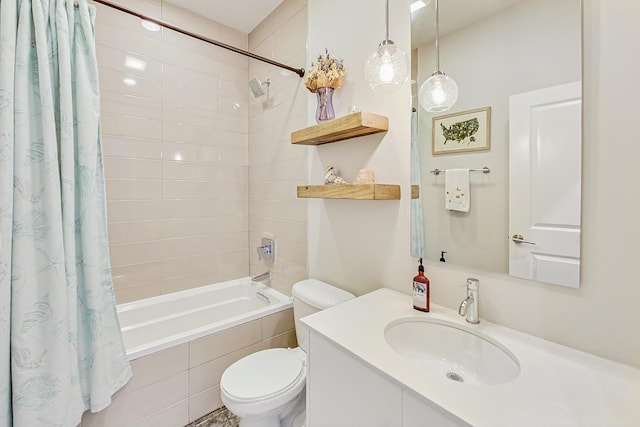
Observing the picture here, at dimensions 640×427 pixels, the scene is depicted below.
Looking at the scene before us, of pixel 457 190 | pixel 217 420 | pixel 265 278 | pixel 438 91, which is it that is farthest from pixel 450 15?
pixel 217 420

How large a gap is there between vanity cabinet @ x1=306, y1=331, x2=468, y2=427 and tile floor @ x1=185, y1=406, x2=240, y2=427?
2.63 ft

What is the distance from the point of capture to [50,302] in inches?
46.1

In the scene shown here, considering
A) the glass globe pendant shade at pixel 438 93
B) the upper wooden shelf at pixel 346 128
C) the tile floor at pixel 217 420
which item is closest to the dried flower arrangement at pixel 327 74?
the upper wooden shelf at pixel 346 128

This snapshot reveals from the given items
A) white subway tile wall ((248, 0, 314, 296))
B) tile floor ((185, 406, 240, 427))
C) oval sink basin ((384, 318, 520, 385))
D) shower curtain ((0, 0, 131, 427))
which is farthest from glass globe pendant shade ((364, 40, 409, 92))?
tile floor ((185, 406, 240, 427))

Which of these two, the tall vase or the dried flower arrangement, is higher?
the dried flower arrangement

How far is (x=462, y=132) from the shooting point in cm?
112

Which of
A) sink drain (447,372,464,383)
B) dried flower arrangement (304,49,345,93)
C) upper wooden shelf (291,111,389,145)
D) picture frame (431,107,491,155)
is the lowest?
sink drain (447,372,464,383)

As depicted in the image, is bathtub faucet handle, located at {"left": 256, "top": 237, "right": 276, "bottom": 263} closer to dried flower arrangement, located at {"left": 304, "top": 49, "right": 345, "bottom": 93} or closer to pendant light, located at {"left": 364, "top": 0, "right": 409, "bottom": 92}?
dried flower arrangement, located at {"left": 304, "top": 49, "right": 345, "bottom": 93}

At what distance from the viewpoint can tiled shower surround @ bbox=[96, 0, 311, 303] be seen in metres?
1.99

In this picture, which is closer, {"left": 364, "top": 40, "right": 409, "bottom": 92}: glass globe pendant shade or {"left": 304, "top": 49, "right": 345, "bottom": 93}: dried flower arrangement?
{"left": 364, "top": 40, "right": 409, "bottom": 92}: glass globe pendant shade

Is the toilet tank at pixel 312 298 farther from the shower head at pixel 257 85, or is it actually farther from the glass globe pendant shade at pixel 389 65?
the shower head at pixel 257 85

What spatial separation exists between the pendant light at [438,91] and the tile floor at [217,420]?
1.92 m

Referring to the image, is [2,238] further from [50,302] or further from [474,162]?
[474,162]

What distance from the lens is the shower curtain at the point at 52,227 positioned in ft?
3.66
